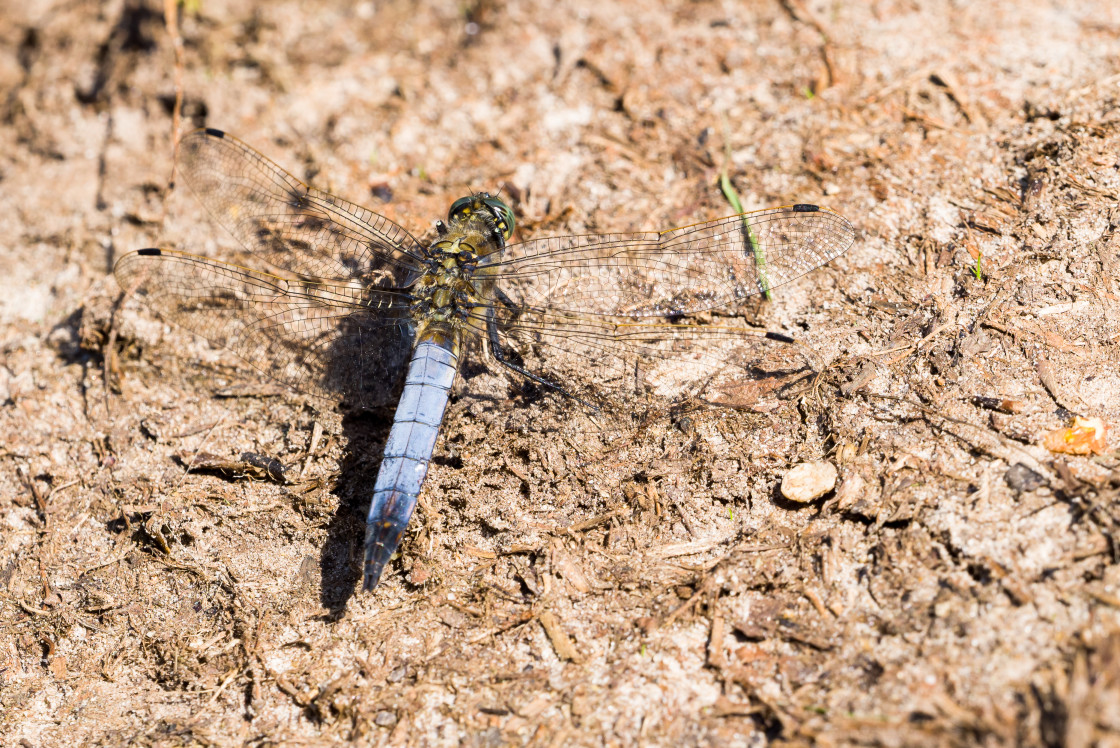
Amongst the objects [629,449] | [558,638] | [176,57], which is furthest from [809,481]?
[176,57]

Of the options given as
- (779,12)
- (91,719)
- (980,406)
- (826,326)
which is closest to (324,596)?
(91,719)

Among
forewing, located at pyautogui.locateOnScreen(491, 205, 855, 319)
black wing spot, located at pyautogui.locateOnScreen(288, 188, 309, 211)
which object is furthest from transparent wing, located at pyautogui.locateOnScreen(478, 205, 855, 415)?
black wing spot, located at pyautogui.locateOnScreen(288, 188, 309, 211)

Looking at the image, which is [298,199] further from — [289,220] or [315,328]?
[315,328]

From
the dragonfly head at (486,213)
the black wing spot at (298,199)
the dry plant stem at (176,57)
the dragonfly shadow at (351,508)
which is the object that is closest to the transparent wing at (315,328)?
the dragonfly shadow at (351,508)

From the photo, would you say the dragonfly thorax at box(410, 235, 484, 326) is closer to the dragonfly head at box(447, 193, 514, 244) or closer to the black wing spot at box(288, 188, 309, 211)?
the dragonfly head at box(447, 193, 514, 244)

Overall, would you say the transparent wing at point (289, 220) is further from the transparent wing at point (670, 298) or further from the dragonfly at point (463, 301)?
the transparent wing at point (670, 298)

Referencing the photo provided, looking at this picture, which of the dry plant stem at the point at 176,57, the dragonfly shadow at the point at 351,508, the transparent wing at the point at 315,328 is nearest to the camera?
the dragonfly shadow at the point at 351,508

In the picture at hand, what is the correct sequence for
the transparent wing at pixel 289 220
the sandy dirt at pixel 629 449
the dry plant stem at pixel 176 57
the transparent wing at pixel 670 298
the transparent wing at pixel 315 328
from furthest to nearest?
the dry plant stem at pixel 176 57, the transparent wing at pixel 289 220, the transparent wing at pixel 315 328, the transparent wing at pixel 670 298, the sandy dirt at pixel 629 449
